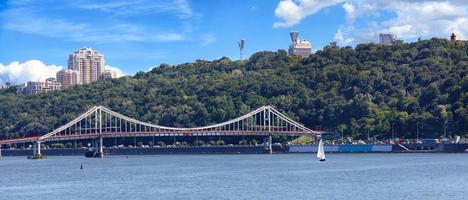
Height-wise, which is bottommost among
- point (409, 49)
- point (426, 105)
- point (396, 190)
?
point (396, 190)

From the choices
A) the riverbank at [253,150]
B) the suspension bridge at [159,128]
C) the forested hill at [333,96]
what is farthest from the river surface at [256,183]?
the suspension bridge at [159,128]

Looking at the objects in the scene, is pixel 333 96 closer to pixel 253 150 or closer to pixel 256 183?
pixel 253 150

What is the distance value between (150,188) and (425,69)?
100052 mm

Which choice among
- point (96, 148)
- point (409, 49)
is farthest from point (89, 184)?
point (409, 49)

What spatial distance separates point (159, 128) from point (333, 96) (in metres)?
26.7

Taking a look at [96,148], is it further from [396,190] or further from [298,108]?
[396,190]

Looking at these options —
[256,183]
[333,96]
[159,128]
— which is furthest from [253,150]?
[256,183]

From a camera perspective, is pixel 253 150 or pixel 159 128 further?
pixel 159 128

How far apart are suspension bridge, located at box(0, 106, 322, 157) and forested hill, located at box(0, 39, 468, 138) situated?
14.6ft

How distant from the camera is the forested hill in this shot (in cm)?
14238

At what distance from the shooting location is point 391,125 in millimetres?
142125

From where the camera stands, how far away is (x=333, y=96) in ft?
525

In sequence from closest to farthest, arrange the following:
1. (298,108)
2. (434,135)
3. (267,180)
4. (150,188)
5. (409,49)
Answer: (150,188), (267,180), (434,135), (298,108), (409,49)

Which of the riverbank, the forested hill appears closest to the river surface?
the riverbank
